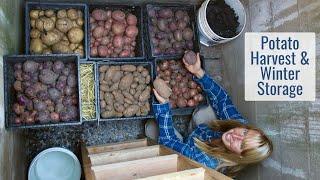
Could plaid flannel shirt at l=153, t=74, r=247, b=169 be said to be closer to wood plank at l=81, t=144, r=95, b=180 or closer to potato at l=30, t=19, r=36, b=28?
wood plank at l=81, t=144, r=95, b=180

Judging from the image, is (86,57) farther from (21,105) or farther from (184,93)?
(184,93)

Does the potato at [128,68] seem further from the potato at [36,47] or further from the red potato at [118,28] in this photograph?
the potato at [36,47]

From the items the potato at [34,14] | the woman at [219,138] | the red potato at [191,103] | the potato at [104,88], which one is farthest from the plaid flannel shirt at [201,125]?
the potato at [34,14]

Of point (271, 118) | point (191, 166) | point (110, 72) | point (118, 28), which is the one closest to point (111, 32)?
point (118, 28)

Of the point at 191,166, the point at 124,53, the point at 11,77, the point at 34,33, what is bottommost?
the point at 191,166

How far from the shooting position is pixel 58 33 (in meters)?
1.89

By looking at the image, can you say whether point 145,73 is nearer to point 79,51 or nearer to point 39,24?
point 79,51

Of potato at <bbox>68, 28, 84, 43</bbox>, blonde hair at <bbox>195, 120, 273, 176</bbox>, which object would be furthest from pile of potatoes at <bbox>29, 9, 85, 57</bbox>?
blonde hair at <bbox>195, 120, 273, 176</bbox>

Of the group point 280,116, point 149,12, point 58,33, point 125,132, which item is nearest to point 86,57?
point 58,33

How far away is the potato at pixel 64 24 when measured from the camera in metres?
1.88

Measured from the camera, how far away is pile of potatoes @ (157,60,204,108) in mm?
2092

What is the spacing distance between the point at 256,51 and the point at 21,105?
1.36 metres

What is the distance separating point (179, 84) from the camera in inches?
83.7

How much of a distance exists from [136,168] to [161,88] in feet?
1.91
